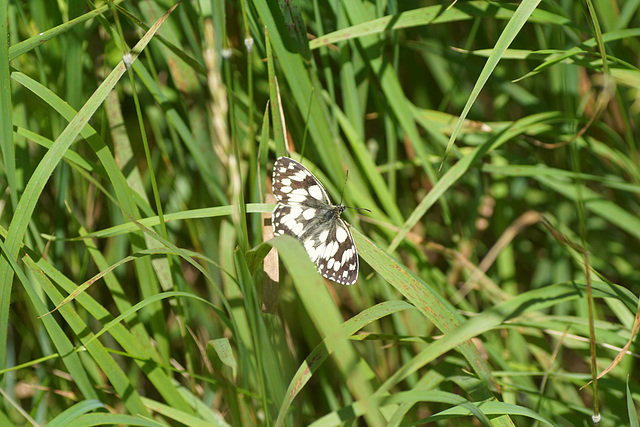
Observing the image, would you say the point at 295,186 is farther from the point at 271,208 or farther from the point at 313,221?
the point at 271,208

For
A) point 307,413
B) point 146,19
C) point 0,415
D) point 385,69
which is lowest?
point 307,413

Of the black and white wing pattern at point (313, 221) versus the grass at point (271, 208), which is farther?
the black and white wing pattern at point (313, 221)

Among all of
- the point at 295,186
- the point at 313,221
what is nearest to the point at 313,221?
the point at 313,221

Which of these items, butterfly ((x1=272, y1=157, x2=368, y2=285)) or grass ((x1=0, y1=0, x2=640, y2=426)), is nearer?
grass ((x1=0, y1=0, x2=640, y2=426))

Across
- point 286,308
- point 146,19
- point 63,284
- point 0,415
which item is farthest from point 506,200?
point 0,415

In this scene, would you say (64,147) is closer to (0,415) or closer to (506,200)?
(0,415)

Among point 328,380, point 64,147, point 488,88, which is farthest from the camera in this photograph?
point 488,88
